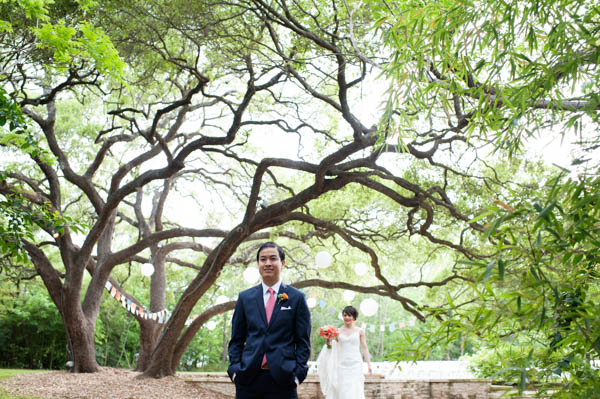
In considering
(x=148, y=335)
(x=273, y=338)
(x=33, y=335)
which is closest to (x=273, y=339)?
(x=273, y=338)

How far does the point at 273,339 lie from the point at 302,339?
0.17 meters

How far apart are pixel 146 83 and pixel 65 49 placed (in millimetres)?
3988

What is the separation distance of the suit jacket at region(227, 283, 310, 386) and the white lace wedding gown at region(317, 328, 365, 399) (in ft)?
13.2

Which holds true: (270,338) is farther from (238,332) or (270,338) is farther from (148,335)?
(148,335)

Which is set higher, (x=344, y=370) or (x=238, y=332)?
(x=238, y=332)

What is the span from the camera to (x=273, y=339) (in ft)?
9.93

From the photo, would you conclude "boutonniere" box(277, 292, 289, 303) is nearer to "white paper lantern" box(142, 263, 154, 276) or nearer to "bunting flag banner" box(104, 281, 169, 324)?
"bunting flag banner" box(104, 281, 169, 324)

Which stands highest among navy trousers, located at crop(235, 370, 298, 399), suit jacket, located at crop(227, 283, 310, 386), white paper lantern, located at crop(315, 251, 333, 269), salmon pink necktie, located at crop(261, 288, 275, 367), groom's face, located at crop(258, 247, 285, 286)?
white paper lantern, located at crop(315, 251, 333, 269)

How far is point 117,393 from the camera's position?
8.62 m

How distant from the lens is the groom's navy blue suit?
2967 mm

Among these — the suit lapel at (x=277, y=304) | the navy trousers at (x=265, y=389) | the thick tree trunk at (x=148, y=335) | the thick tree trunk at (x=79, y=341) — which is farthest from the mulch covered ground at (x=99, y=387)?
the suit lapel at (x=277, y=304)

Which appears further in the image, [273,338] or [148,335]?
[148,335]

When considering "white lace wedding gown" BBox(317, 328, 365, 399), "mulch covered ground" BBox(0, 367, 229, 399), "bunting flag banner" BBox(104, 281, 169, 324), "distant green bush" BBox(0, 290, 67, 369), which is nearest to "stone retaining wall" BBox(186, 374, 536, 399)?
"white lace wedding gown" BBox(317, 328, 365, 399)

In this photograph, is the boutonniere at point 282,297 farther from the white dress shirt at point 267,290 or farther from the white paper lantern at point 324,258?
the white paper lantern at point 324,258
